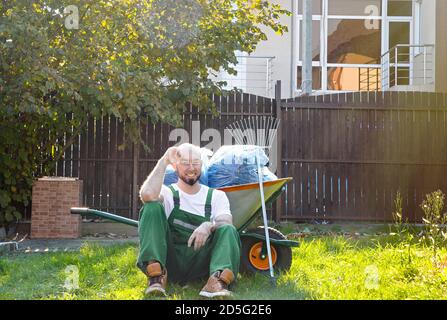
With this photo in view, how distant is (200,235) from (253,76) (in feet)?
33.1

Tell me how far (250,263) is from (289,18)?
9.85 metres

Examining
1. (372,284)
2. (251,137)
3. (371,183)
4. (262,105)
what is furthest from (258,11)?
(372,284)

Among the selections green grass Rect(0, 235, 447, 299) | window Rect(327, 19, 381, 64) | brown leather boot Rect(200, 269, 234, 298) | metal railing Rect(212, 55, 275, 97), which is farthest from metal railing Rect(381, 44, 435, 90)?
brown leather boot Rect(200, 269, 234, 298)

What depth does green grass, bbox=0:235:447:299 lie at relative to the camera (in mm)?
4750

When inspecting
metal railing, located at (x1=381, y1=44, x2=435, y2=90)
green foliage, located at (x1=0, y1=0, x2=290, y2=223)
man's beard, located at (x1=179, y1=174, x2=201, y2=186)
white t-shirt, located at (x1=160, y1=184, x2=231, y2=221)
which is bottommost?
white t-shirt, located at (x1=160, y1=184, x2=231, y2=221)

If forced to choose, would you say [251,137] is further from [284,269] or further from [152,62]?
[284,269]

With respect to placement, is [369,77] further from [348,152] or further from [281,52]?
[348,152]

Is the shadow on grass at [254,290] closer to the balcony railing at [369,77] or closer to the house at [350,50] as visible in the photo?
the house at [350,50]

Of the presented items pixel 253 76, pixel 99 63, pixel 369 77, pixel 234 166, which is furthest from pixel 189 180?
pixel 369 77

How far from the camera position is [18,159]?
8961 millimetres

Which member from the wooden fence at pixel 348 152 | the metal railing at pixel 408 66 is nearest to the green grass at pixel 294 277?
the wooden fence at pixel 348 152

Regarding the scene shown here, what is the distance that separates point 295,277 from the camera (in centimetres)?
536

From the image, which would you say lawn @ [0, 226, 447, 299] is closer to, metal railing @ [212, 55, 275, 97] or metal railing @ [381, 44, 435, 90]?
metal railing @ [381, 44, 435, 90]
